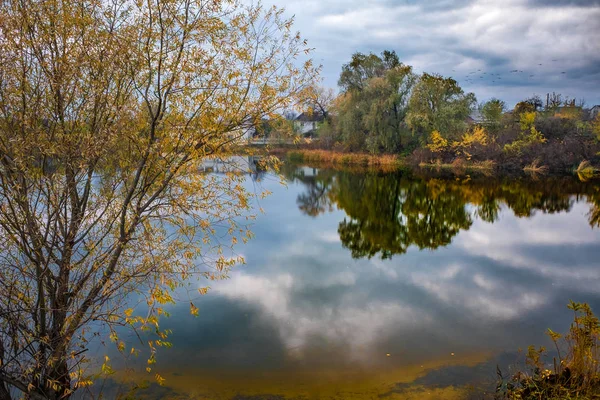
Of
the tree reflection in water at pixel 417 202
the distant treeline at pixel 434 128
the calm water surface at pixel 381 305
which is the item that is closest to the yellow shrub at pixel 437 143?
the distant treeline at pixel 434 128

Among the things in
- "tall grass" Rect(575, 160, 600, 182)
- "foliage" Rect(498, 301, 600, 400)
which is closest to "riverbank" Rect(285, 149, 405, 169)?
"tall grass" Rect(575, 160, 600, 182)

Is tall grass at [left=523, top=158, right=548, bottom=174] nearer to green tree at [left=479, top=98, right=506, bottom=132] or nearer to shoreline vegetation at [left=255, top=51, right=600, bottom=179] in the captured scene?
shoreline vegetation at [left=255, top=51, right=600, bottom=179]

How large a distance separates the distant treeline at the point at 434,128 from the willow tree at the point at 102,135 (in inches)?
1771

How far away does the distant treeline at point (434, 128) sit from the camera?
4762 centimetres

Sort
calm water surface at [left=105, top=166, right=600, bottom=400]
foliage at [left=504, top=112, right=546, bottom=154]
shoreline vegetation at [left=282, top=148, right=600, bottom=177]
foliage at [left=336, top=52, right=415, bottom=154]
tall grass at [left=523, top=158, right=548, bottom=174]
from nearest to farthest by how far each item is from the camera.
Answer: calm water surface at [left=105, top=166, right=600, bottom=400] → shoreline vegetation at [left=282, top=148, right=600, bottom=177] → tall grass at [left=523, top=158, right=548, bottom=174] → foliage at [left=504, top=112, right=546, bottom=154] → foliage at [left=336, top=52, right=415, bottom=154]

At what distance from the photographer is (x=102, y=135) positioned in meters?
5.62

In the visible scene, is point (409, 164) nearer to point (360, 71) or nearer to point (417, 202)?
point (360, 71)

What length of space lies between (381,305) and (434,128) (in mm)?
41643

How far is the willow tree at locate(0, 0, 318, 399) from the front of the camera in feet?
18.4

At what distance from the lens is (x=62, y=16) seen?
588 cm

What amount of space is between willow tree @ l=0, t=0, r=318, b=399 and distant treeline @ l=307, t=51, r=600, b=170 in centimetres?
4498

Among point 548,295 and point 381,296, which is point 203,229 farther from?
point 548,295

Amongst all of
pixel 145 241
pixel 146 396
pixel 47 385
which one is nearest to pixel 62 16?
pixel 145 241

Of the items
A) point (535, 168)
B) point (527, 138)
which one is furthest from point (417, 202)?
point (527, 138)
